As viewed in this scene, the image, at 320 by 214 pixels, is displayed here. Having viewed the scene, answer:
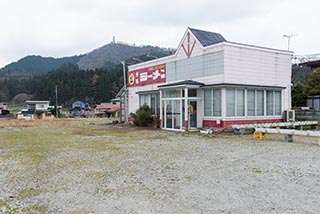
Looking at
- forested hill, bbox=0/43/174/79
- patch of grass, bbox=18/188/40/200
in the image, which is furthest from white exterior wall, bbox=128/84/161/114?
forested hill, bbox=0/43/174/79

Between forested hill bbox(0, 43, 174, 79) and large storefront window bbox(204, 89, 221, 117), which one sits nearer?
large storefront window bbox(204, 89, 221, 117)

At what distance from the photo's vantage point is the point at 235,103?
15547 millimetres

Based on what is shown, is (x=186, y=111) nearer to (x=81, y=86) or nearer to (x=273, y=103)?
(x=273, y=103)

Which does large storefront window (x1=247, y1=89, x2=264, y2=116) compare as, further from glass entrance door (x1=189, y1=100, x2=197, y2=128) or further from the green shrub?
the green shrub

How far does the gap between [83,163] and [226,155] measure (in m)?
3.80

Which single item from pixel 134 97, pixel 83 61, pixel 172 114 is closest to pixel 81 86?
pixel 83 61

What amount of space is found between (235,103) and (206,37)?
4520mm

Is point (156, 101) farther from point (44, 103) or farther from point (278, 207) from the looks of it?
point (44, 103)

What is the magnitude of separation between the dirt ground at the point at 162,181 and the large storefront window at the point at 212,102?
6.57 m

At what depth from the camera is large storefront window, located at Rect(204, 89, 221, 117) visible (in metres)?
15.6

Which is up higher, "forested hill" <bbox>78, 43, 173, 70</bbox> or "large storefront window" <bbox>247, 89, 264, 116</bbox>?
"forested hill" <bbox>78, 43, 173, 70</bbox>

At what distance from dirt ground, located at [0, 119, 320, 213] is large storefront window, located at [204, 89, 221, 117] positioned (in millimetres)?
6575

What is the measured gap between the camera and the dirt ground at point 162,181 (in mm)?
4125

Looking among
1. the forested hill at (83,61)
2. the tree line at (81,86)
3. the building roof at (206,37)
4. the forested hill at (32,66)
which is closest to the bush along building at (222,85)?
the building roof at (206,37)
